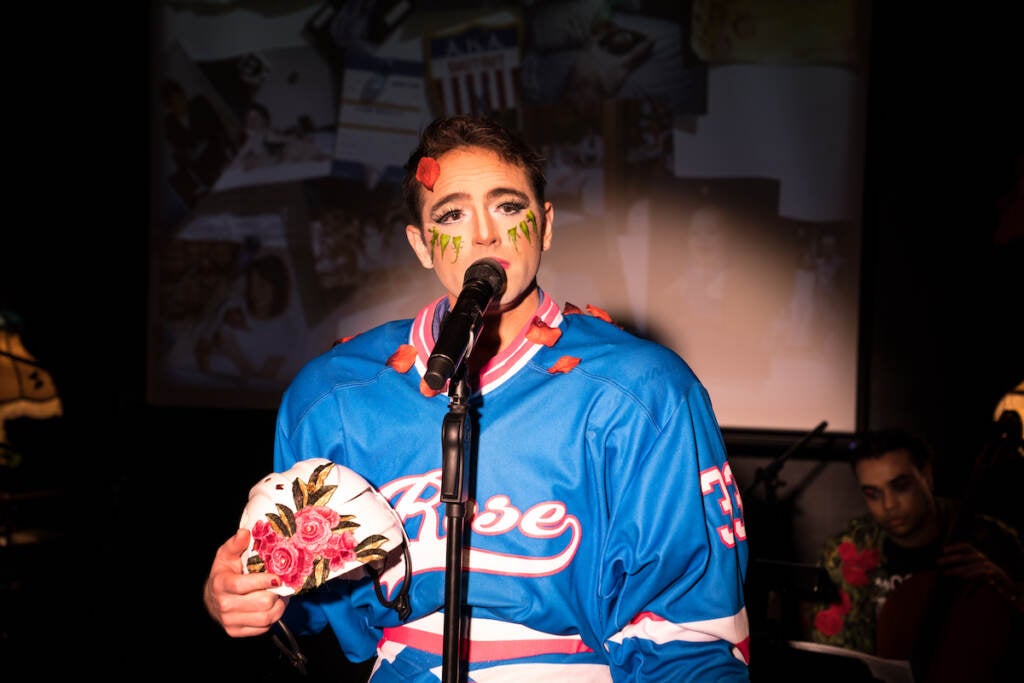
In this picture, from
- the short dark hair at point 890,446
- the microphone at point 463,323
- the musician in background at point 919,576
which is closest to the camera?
the microphone at point 463,323

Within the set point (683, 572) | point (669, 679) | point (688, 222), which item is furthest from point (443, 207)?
point (688, 222)

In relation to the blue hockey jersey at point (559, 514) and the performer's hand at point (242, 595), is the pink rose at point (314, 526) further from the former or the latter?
the blue hockey jersey at point (559, 514)

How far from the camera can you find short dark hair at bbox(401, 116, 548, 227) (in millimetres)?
1452

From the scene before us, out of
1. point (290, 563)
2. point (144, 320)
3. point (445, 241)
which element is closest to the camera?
point (290, 563)

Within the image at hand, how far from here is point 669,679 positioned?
3.68 ft

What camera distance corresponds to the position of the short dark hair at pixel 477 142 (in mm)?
1452

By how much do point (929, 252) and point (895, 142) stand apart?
45 cm

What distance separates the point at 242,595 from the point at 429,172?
0.77m

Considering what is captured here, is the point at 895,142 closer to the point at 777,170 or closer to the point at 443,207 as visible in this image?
the point at 777,170

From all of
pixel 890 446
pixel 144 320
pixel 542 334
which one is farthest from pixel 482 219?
pixel 144 320

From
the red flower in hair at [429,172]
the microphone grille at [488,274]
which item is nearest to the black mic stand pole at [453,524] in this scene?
the microphone grille at [488,274]

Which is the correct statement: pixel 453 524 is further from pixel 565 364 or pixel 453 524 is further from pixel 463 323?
pixel 565 364

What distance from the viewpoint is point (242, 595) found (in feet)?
3.74

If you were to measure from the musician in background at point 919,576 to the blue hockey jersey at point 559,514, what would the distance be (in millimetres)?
1662
